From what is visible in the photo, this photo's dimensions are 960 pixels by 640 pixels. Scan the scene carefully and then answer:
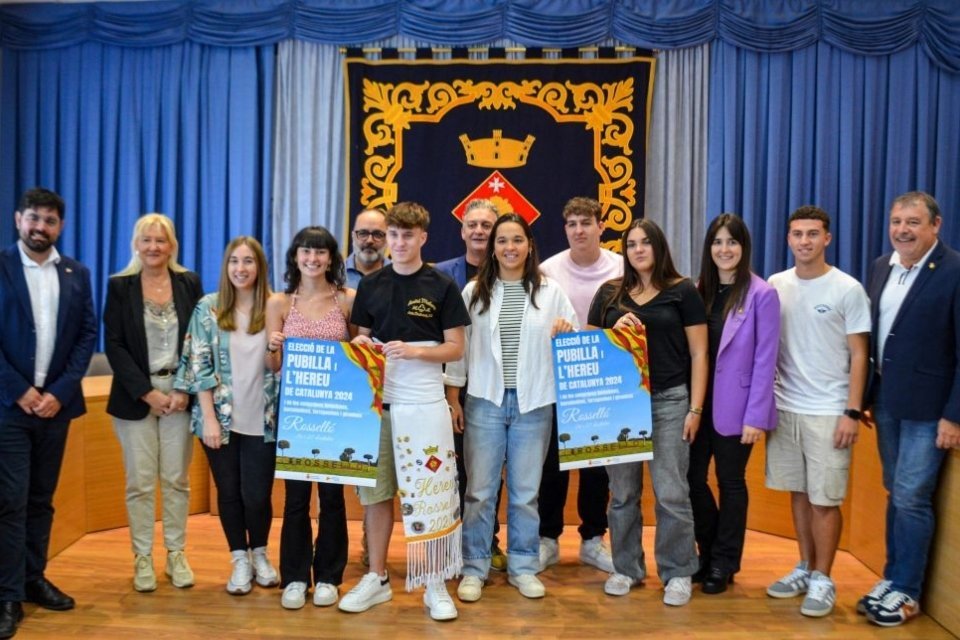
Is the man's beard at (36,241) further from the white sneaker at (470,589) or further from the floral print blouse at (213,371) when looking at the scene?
the white sneaker at (470,589)

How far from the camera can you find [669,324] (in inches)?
124

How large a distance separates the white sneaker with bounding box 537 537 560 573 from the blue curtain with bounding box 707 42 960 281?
2.49 metres

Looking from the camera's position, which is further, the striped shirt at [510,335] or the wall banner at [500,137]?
the wall banner at [500,137]

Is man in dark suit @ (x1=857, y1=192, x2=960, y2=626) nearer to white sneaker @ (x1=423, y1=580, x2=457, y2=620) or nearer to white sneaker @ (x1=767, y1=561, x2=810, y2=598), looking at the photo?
white sneaker @ (x1=767, y1=561, x2=810, y2=598)

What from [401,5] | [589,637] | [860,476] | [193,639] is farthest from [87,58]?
[860,476]

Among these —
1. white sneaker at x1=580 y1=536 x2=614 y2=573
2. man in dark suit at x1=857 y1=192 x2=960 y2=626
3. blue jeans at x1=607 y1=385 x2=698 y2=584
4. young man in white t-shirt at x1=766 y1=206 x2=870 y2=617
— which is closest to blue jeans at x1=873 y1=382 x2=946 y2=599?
man in dark suit at x1=857 y1=192 x2=960 y2=626

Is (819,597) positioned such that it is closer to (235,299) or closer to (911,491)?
(911,491)

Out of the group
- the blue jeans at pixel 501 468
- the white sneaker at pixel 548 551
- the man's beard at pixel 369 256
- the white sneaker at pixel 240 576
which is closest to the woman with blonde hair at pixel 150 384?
the white sneaker at pixel 240 576

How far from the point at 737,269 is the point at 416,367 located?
51.4 inches

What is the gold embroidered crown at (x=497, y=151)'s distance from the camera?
535 centimetres

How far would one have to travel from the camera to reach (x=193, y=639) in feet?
9.46

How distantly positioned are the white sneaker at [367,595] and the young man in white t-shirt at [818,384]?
62.3 inches

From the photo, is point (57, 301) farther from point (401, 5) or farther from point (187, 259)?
point (401, 5)

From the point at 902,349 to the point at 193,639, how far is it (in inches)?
108
